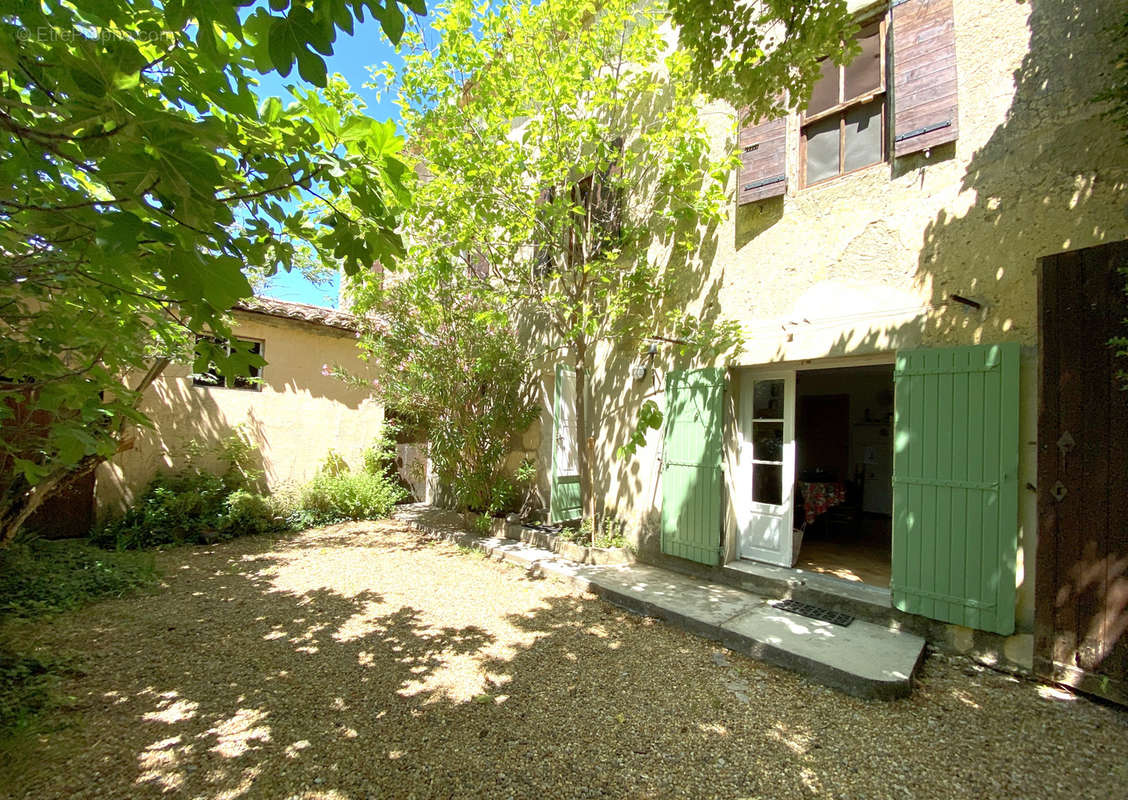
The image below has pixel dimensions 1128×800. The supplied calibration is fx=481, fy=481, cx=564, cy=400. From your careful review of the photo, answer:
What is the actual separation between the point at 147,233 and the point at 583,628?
12.7 feet

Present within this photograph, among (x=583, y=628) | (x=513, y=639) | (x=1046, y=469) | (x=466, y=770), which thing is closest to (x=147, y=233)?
(x=466, y=770)

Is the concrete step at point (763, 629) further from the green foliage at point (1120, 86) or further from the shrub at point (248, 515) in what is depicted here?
the shrub at point (248, 515)


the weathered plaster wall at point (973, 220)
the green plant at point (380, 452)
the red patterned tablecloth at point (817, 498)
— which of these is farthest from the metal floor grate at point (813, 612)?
the green plant at point (380, 452)

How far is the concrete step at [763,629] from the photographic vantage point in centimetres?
304

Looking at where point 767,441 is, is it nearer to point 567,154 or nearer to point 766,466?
point 766,466

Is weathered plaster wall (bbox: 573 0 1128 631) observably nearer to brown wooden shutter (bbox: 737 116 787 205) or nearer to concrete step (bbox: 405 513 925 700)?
brown wooden shutter (bbox: 737 116 787 205)

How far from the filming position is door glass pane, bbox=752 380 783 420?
4.81 metres

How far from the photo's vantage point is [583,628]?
3.99 m

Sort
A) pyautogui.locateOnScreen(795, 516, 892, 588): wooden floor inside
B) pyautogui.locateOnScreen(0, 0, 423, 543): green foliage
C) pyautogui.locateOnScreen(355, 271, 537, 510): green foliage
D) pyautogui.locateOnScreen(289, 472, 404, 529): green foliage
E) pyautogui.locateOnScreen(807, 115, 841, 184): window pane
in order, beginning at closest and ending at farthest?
pyautogui.locateOnScreen(0, 0, 423, 543): green foliage
pyautogui.locateOnScreen(807, 115, 841, 184): window pane
pyautogui.locateOnScreen(795, 516, 892, 588): wooden floor inside
pyautogui.locateOnScreen(355, 271, 537, 510): green foliage
pyautogui.locateOnScreen(289, 472, 404, 529): green foliage

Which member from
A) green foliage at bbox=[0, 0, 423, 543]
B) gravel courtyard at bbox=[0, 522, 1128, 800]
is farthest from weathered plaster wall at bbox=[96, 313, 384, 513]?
green foliage at bbox=[0, 0, 423, 543]

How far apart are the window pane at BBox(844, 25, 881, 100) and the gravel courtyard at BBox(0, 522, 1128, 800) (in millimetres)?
4672

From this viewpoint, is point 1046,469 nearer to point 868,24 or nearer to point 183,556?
point 868,24

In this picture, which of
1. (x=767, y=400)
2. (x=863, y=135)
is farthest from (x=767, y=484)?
(x=863, y=135)

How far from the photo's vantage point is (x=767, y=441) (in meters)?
4.89
